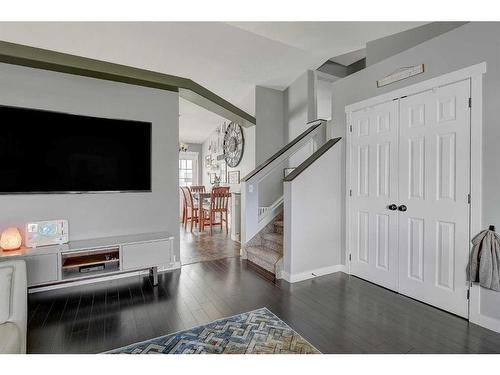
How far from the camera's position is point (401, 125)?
105 inches

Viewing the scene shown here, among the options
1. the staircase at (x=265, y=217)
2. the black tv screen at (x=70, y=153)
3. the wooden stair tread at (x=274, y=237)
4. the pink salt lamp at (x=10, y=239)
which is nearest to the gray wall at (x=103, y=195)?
the black tv screen at (x=70, y=153)

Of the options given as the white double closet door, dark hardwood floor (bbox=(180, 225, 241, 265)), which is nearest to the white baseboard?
the white double closet door

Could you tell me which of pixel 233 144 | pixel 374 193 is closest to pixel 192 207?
pixel 233 144

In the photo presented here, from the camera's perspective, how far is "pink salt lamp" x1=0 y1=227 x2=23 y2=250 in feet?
8.12

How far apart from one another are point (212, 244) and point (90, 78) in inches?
127

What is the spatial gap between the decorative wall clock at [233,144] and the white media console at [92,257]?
313 cm

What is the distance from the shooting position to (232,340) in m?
1.90

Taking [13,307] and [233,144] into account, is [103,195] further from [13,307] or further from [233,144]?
[233,144]

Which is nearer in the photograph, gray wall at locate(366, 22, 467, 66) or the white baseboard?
gray wall at locate(366, 22, 467, 66)

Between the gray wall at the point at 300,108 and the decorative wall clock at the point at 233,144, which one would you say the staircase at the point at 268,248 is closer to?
the gray wall at the point at 300,108

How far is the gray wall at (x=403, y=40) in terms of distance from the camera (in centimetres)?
290

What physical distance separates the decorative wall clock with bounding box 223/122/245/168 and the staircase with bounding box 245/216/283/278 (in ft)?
7.35

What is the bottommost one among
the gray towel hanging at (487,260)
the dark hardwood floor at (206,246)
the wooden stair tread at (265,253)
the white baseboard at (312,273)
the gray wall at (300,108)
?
the dark hardwood floor at (206,246)

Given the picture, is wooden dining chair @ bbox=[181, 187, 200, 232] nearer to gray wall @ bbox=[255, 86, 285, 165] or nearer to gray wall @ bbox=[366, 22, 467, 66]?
gray wall @ bbox=[255, 86, 285, 165]
